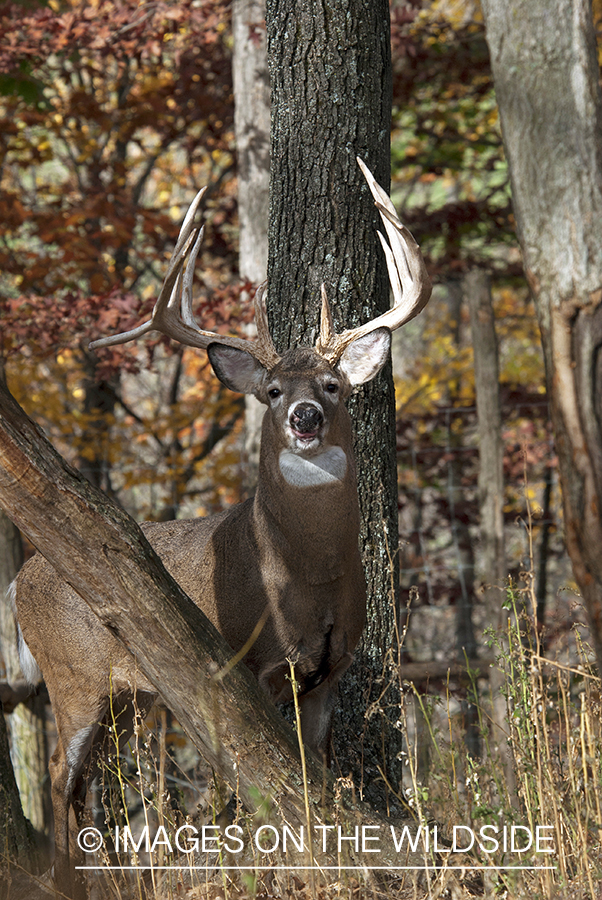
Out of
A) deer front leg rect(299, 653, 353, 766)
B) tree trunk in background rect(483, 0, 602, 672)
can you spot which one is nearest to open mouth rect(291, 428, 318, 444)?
deer front leg rect(299, 653, 353, 766)

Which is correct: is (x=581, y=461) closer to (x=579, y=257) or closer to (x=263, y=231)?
(x=579, y=257)

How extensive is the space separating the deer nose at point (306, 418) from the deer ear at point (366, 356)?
1.35 feet

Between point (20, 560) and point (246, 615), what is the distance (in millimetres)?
2688

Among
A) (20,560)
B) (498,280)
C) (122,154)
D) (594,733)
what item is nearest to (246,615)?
(594,733)

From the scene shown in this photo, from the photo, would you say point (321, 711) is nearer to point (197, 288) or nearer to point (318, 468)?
point (318, 468)

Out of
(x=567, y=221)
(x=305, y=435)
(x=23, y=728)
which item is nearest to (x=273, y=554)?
(x=305, y=435)

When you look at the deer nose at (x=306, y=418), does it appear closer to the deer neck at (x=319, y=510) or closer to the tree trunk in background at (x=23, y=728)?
the deer neck at (x=319, y=510)

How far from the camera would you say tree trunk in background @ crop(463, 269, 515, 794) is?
635cm

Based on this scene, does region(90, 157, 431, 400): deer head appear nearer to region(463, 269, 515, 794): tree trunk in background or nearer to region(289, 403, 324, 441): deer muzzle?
region(289, 403, 324, 441): deer muzzle

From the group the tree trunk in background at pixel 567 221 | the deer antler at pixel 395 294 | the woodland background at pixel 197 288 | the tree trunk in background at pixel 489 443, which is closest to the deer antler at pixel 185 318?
the deer antler at pixel 395 294

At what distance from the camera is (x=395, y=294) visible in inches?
173

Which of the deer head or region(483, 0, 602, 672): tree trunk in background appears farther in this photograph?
the deer head

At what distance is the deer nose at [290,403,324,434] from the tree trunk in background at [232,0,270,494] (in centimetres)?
302

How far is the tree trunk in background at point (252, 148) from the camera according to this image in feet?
23.0
